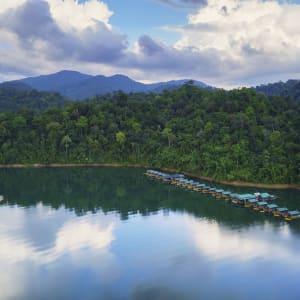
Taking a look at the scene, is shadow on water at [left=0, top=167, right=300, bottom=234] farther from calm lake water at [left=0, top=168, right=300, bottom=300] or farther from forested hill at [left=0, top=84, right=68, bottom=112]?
forested hill at [left=0, top=84, right=68, bottom=112]

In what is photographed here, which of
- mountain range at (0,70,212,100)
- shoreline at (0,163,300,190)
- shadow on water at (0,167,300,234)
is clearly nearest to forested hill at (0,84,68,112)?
shoreline at (0,163,300,190)

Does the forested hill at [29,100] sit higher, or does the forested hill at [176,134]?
the forested hill at [29,100]

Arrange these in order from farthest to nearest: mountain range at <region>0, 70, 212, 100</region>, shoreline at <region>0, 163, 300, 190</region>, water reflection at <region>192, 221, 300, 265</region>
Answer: mountain range at <region>0, 70, 212, 100</region> → shoreline at <region>0, 163, 300, 190</region> → water reflection at <region>192, 221, 300, 265</region>

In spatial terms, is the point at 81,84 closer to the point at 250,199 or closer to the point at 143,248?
the point at 250,199

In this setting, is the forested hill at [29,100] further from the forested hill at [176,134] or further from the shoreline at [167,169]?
the shoreline at [167,169]

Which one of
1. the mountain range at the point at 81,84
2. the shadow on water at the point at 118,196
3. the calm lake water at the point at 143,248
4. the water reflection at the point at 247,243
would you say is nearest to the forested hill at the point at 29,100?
the shadow on water at the point at 118,196
